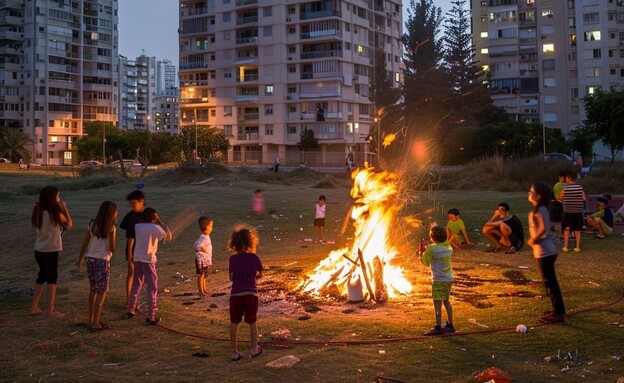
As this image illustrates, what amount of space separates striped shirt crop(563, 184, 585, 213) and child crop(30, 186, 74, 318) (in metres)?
11.1

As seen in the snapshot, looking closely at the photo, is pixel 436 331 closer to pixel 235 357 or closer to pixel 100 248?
pixel 235 357

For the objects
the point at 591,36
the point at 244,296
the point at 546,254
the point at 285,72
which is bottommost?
the point at 244,296

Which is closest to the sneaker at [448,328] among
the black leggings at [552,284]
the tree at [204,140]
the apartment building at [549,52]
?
the black leggings at [552,284]

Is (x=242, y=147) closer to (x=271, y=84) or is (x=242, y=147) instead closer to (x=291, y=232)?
(x=271, y=84)

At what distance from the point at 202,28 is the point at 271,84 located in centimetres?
1471

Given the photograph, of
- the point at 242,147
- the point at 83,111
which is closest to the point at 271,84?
the point at 242,147

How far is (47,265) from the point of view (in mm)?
9953

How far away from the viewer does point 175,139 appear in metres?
87.9

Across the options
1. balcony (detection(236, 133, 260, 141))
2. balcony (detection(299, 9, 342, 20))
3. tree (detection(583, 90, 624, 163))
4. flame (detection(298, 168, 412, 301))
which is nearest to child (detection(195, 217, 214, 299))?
flame (detection(298, 168, 412, 301))

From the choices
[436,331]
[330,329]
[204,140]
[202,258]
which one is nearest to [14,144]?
[204,140]

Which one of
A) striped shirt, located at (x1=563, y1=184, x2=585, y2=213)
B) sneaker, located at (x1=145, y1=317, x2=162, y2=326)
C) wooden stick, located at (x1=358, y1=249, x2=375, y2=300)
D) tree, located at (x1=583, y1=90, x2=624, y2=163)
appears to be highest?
tree, located at (x1=583, y1=90, x2=624, y2=163)

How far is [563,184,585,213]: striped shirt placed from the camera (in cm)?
1559

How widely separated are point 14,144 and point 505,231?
88.2 m

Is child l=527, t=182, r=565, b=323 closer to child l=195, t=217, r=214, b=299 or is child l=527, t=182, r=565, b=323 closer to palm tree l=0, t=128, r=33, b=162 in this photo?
child l=195, t=217, r=214, b=299
